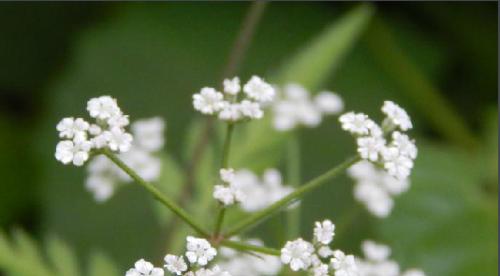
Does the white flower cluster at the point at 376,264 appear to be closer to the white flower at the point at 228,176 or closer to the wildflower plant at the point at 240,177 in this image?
the wildflower plant at the point at 240,177

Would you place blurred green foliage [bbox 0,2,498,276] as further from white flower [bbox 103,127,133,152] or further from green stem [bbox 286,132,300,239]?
white flower [bbox 103,127,133,152]

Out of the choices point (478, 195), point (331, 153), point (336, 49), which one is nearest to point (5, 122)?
point (331, 153)

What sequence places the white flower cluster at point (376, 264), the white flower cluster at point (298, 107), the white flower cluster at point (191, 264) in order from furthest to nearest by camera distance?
the white flower cluster at point (298, 107), the white flower cluster at point (376, 264), the white flower cluster at point (191, 264)

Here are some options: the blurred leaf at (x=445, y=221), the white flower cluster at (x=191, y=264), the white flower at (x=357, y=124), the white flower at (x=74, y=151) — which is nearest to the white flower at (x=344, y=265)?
the white flower cluster at (x=191, y=264)

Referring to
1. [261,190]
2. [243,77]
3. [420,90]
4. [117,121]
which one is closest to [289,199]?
[117,121]

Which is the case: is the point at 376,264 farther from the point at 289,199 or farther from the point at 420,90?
the point at 420,90
